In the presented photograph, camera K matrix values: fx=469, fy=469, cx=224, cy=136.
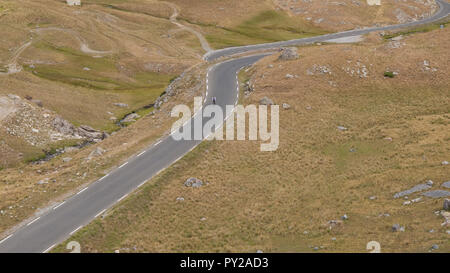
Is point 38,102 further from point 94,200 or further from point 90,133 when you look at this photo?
point 94,200

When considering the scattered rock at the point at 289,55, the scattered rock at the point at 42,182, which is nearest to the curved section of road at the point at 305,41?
the scattered rock at the point at 289,55

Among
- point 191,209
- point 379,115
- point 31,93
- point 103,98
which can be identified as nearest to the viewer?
point 191,209

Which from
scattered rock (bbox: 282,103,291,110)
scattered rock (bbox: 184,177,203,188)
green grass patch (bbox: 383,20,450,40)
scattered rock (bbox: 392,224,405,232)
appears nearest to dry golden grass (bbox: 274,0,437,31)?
green grass patch (bbox: 383,20,450,40)

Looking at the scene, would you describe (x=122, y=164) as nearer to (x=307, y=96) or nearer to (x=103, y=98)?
(x=307, y=96)

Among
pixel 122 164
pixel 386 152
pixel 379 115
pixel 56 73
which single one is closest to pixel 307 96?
pixel 379 115

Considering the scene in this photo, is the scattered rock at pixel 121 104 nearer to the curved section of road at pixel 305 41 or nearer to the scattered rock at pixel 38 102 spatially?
the scattered rock at pixel 38 102

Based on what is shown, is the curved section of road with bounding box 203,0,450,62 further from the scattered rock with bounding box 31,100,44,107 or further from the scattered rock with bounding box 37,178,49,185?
the scattered rock with bounding box 37,178,49,185
